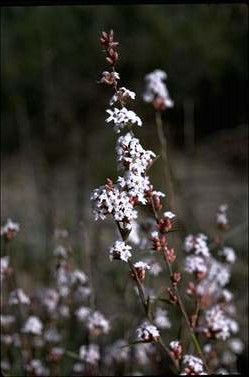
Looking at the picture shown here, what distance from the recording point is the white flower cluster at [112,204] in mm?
1646

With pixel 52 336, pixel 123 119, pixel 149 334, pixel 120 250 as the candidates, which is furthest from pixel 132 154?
pixel 52 336

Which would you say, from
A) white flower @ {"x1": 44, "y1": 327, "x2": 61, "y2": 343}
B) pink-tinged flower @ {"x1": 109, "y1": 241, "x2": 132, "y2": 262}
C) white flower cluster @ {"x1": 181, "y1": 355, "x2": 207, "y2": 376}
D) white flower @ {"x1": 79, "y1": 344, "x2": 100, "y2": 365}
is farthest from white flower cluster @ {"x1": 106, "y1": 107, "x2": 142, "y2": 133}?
white flower @ {"x1": 44, "y1": 327, "x2": 61, "y2": 343}

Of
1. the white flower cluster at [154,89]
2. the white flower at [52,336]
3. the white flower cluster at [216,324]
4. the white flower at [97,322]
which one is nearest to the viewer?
the white flower cluster at [216,324]

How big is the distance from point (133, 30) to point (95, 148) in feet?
5.72

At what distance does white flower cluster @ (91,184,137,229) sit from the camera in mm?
1646

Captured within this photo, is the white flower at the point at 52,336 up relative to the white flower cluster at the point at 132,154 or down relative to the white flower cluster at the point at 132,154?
up

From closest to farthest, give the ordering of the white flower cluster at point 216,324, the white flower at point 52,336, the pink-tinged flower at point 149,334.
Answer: the pink-tinged flower at point 149,334, the white flower cluster at point 216,324, the white flower at point 52,336

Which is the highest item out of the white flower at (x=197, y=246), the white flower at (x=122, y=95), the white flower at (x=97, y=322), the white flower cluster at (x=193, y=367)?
the white flower at (x=122, y=95)

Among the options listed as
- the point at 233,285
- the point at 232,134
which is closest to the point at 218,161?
the point at 232,134

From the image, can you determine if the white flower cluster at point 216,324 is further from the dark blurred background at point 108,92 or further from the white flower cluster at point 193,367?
the dark blurred background at point 108,92

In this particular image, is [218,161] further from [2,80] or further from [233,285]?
[233,285]

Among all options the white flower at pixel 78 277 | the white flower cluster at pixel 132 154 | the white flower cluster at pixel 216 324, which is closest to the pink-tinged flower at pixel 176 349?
the white flower cluster at pixel 216 324

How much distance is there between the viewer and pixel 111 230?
6039mm

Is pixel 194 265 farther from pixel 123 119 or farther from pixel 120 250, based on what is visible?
pixel 123 119
